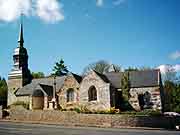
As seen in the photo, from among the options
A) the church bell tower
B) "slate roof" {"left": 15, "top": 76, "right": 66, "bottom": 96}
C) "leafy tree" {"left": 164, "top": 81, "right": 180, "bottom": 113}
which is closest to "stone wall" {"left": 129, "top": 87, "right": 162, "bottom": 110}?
"leafy tree" {"left": 164, "top": 81, "right": 180, "bottom": 113}

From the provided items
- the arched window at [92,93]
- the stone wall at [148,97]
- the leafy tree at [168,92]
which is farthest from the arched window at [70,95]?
the leafy tree at [168,92]

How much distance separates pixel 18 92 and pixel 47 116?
62.1ft

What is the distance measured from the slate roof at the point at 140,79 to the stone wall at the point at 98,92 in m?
6.40

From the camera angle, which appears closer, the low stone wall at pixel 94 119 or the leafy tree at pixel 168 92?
the low stone wall at pixel 94 119

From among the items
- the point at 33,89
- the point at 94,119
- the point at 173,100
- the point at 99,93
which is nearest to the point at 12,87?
the point at 33,89

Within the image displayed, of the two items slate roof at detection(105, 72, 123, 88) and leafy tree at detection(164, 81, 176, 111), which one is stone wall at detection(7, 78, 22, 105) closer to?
slate roof at detection(105, 72, 123, 88)

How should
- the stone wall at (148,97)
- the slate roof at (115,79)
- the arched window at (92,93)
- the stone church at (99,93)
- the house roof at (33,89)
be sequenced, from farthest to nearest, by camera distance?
1. the slate roof at (115,79)
2. the house roof at (33,89)
3. the stone wall at (148,97)
4. the arched window at (92,93)
5. the stone church at (99,93)

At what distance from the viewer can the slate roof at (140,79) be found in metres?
43.6

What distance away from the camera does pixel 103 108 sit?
3928 centimetres

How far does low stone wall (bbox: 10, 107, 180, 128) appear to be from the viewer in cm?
3073

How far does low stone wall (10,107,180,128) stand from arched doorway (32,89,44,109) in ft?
22.7

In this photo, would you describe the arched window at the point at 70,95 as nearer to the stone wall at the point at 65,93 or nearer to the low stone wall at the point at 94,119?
the stone wall at the point at 65,93

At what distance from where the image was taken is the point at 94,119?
32531 millimetres

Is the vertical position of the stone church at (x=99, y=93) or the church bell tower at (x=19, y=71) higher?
the church bell tower at (x=19, y=71)
